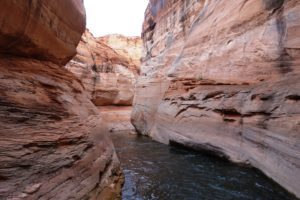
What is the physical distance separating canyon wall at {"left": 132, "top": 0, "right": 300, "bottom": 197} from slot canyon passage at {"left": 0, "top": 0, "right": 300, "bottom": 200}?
4 centimetres

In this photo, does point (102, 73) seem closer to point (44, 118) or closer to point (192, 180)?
point (192, 180)

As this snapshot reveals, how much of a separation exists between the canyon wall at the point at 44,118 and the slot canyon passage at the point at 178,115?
0.02 metres

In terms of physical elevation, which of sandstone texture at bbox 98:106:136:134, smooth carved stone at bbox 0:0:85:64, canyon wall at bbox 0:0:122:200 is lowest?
sandstone texture at bbox 98:106:136:134

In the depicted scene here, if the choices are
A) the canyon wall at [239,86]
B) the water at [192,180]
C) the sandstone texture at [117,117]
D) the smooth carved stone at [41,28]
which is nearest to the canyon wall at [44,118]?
the smooth carved stone at [41,28]

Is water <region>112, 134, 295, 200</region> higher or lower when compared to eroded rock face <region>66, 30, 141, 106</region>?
lower

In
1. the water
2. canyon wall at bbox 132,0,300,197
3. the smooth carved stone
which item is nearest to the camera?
the smooth carved stone

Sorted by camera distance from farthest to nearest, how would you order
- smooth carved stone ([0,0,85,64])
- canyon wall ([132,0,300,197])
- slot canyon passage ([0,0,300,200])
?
canyon wall ([132,0,300,197])
smooth carved stone ([0,0,85,64])
slot canyon passage ([0,0,300,200])

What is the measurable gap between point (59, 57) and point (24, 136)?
114 inches

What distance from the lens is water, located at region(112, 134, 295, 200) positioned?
501 cm

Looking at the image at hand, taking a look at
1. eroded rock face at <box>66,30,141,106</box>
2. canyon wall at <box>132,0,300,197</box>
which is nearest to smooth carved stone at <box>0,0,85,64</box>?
canyon wall at <box>132,0,300,197</box>

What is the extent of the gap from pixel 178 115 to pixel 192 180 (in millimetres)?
4752

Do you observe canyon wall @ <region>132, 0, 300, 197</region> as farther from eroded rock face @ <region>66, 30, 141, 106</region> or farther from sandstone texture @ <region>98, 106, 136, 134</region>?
eroded rock face @ <region>66, 30, 141, 106</region>

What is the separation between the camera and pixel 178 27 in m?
14.3

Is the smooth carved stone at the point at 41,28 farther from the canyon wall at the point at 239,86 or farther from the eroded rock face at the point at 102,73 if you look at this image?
the eroded rock face at the point at 102,73
